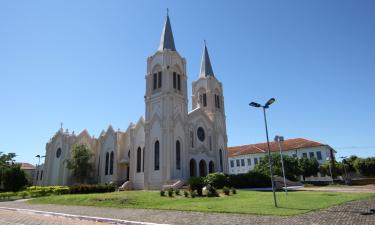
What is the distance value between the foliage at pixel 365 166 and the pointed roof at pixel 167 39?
140 ft

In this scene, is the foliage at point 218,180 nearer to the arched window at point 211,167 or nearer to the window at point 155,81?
the arched window at point 211,167

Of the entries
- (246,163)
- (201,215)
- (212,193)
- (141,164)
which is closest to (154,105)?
(141,164)

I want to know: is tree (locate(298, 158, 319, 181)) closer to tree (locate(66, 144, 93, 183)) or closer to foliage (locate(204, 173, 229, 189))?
foliage (locate(204, 173, 229, 189))

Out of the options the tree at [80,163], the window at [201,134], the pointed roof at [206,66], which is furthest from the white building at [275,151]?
the tree at [80,163]

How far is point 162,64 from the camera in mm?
41531

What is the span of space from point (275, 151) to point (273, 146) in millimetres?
4385

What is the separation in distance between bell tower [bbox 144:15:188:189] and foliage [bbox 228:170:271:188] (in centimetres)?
817

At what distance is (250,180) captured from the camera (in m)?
33.3

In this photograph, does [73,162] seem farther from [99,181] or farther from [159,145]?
[159,145]

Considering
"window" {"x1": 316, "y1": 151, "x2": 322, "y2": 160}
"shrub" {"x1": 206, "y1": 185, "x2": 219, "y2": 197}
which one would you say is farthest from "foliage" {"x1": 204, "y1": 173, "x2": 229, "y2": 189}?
"window" {"x1": 316, "y1": 151, "x2": 322, "y2": 160}

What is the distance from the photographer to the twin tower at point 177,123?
121 feet

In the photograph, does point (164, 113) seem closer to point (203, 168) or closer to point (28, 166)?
point (203, 168)

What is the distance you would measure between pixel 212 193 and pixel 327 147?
50579mm

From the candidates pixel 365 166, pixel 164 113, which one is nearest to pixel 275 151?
pixel 365 166
